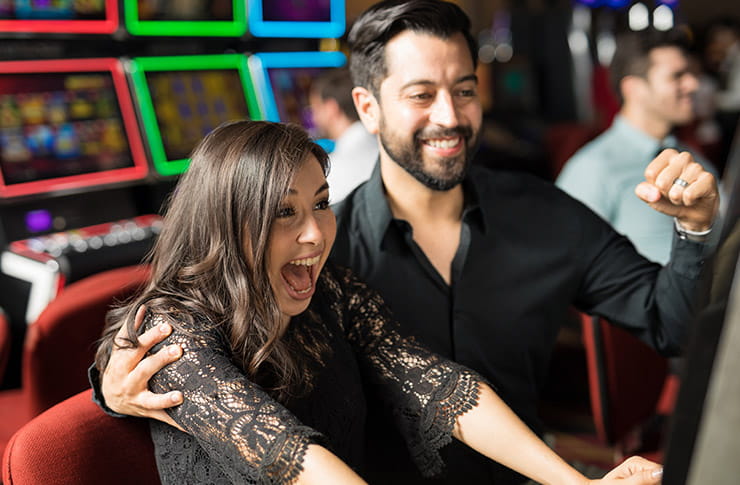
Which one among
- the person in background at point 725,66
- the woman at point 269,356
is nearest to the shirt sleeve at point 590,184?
the woman at point 269,356

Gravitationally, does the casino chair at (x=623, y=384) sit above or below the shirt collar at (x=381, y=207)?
below

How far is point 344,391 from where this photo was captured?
119cm

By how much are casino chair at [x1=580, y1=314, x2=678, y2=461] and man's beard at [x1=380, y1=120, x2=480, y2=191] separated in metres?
0.51

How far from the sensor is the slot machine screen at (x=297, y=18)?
3527 millimetres

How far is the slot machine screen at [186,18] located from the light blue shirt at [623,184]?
1.62 m

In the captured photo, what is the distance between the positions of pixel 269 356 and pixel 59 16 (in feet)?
7.12

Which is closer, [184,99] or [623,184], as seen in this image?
[623,184]

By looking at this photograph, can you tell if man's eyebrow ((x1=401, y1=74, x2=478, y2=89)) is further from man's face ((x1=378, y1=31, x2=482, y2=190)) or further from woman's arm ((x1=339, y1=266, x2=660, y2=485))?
woman's arm ((x1=339, y1=266, x2=660, y2=485))

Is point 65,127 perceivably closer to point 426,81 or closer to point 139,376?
point 426,81

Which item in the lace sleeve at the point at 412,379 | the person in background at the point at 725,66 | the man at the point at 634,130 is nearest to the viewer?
the lace sleeve at the point at 412,379

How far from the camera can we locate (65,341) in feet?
5.12

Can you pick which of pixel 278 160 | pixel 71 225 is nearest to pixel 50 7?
pixel 71 225

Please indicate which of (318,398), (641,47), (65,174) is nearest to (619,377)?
(318,398)

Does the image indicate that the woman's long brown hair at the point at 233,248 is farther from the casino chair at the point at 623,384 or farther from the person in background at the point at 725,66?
the person in background at the point at 725,66
